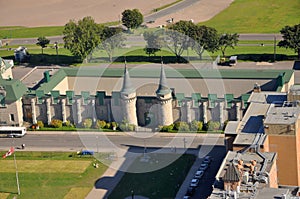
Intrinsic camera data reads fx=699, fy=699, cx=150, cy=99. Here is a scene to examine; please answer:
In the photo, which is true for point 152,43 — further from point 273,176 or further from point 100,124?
point 273,176

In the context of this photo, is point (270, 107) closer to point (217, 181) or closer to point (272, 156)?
point (272, 156)

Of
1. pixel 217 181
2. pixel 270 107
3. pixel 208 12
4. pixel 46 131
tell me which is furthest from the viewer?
pixel 208 12

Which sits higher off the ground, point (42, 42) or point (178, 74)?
point (42, 42)

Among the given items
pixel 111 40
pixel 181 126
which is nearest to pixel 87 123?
pixel 181 126

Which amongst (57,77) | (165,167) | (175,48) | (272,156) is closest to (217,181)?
(272,156)

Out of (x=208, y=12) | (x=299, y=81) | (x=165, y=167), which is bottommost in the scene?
(x=165, y=167)

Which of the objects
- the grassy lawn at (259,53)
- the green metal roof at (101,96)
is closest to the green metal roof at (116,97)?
the green metal roof at (101,96)

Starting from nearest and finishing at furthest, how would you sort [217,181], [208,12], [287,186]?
[217,181], [287,186], [208,12]
